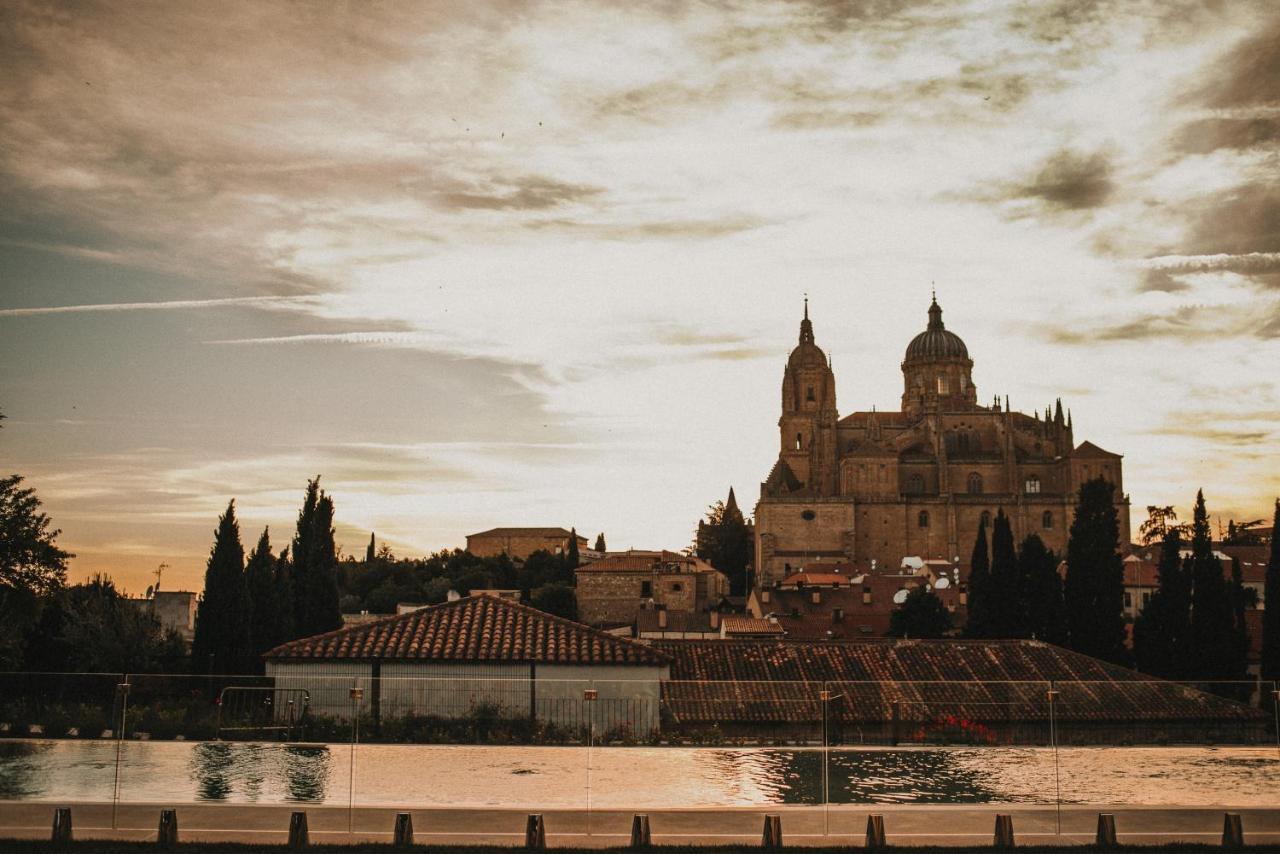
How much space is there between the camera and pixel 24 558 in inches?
1369

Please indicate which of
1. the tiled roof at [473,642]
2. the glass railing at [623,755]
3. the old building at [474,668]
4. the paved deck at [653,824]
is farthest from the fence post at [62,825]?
the tiled roof at [473,642]

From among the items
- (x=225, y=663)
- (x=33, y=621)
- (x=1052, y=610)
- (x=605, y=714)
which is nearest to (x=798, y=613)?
(x=1052, y=610)

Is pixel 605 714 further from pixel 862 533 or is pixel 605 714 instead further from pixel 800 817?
pixel 862 533

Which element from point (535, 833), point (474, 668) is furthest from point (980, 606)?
point (535, 833)

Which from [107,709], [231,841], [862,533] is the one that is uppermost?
[862,533]

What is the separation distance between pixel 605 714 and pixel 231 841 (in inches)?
240

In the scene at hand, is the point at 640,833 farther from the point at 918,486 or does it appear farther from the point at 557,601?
the point at 918,486

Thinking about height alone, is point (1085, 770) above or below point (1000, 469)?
below

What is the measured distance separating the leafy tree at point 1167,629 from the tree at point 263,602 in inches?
1131

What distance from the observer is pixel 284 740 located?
1659 centimetres

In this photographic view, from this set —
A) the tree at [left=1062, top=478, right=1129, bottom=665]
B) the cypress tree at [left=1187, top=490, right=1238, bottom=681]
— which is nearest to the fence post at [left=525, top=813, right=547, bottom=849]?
the cypress tree at [left=1187, top=490, right=1238, bottom=681]

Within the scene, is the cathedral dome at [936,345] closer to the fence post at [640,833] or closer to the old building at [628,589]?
the old building at [628,589]

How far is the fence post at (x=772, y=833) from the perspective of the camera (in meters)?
12.3

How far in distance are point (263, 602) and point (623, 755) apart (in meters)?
25.5
